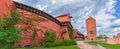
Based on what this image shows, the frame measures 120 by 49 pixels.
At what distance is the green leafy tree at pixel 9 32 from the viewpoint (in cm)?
2142

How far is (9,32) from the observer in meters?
21.7

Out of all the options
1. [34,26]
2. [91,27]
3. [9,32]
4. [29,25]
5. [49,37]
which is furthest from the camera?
[91,27]

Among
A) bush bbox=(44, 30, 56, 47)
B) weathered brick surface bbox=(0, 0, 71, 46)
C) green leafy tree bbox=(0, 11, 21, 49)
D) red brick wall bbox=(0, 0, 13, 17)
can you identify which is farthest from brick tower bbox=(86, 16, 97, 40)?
green leafy tree bbox=(0, 11, 21, 49)

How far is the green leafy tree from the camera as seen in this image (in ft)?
70.3

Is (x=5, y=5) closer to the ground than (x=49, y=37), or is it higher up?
higher up

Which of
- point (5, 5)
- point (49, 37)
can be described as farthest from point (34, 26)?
point (5, 5)

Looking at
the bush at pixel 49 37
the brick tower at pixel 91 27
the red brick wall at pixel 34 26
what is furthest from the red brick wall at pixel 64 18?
the bush at pixel 49 37

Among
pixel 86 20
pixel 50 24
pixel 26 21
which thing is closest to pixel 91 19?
pixel 86 20

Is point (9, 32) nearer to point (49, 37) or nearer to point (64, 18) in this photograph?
point (49, 37)

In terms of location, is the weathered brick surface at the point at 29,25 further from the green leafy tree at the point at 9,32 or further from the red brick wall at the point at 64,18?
the red brick wall at the point at 64,18

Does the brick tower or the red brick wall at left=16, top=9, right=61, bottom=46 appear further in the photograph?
the brick tower

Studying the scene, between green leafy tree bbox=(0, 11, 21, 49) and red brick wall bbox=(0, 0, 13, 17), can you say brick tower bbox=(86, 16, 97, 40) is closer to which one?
red brick wall bbox=(0, 0, 13, 17)

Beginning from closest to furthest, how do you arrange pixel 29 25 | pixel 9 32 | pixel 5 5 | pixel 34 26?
1. pixel 9 32
2. pixel 5 5
3. pixel 29 25
4. pixel 34 26

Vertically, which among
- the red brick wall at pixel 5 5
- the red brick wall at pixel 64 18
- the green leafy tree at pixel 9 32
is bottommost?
the green leafy tree at pixel 9 32
